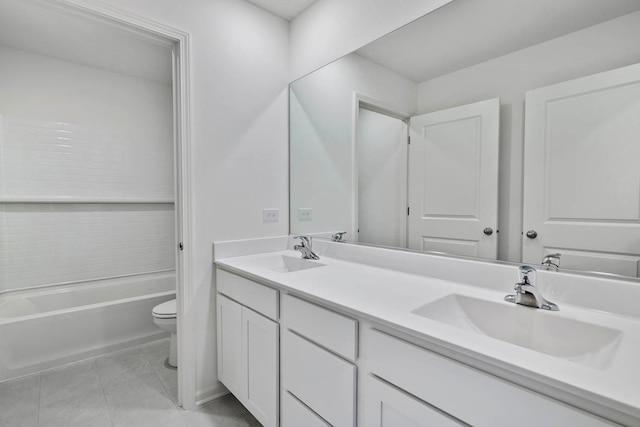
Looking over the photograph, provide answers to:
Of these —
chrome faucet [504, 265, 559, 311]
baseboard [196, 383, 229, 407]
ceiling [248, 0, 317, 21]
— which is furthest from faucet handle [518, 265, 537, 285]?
ceiling [248, 0, 317, 21]

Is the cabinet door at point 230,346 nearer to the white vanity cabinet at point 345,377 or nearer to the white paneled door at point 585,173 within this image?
the white vanity cabinet at point 345,377

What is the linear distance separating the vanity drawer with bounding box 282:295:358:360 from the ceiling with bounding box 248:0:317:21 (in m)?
1.83

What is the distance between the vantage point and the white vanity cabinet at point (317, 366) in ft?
3.28

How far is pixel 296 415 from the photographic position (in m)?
1.24

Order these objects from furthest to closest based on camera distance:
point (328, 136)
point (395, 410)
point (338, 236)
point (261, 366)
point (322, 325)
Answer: point (328, 136) < point (338, 236) < point (261, 366) < point (322, 325) < point (395, 410)

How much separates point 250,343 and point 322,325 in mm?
593

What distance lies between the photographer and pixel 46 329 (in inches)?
83.7

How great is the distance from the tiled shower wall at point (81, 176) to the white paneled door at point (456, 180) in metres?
2.69

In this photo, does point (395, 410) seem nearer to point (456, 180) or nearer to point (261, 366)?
point (261, 366)

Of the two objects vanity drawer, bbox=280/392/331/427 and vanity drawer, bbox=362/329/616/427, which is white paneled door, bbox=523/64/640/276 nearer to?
vanity drawer, bbox=362/329/616/427

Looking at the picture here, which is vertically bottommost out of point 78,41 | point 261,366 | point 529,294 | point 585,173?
point 261,366

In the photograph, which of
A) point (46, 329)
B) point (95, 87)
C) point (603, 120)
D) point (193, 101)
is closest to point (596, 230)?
point (603, 120)

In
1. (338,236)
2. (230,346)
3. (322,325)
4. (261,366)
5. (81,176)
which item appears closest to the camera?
(322,325)

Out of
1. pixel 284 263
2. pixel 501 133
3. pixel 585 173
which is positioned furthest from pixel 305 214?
pixel 585 173
